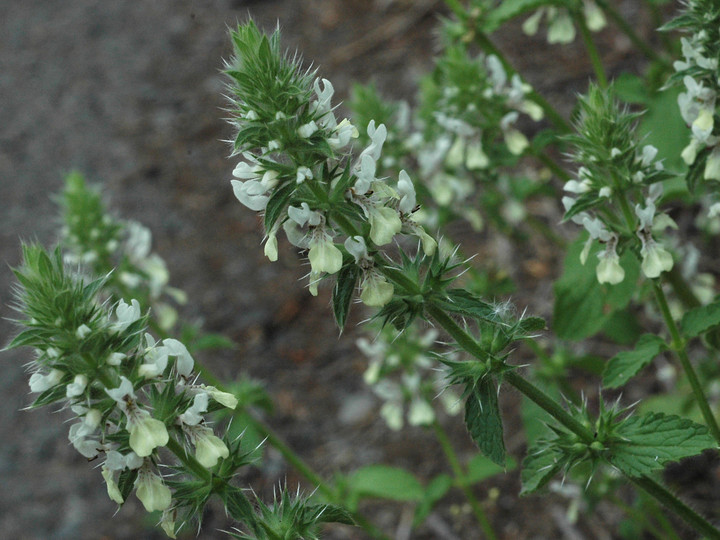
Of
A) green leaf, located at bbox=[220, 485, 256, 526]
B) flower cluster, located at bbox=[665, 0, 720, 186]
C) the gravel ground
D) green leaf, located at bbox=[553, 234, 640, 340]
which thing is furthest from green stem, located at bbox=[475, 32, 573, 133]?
green leaf, located at bbox=[220, 485, 256, 526]

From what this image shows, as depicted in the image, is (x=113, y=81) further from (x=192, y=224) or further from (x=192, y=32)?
(x=192, y=224)

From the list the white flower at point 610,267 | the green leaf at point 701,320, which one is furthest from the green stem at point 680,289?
the white flower at point 610,267

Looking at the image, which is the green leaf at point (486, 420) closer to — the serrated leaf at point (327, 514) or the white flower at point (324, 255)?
the serrated leaf at point (327, 514)

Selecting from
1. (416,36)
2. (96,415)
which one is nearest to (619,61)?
(416,36)

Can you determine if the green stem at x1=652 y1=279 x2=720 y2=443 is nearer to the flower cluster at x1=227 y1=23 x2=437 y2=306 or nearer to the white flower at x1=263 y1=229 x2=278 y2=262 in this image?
the flower cluster at x1=227 y1=23 x2=437 y2=306

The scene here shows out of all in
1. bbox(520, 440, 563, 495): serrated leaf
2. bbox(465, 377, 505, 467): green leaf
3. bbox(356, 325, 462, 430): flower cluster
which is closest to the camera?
bbox(465, 377, 505, 467): green leaf

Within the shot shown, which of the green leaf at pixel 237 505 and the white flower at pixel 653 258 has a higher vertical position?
Result: the green leaf at pixel 237 505
